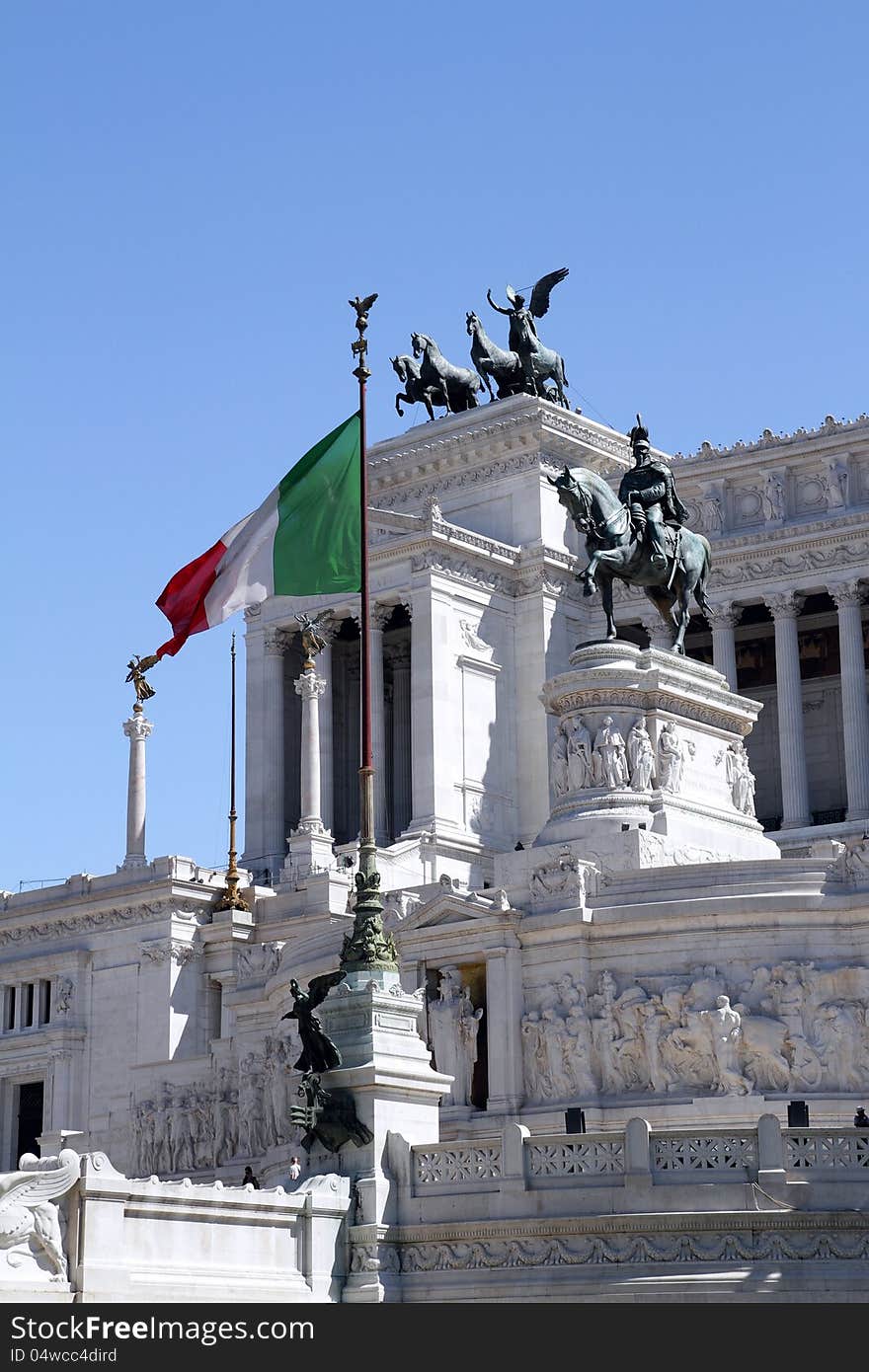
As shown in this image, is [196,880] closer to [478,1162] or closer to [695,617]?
[695,617]

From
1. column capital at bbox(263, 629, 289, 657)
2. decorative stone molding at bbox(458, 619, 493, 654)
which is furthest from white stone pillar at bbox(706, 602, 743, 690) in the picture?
column capital at bbox(263, 629, 289, 657)

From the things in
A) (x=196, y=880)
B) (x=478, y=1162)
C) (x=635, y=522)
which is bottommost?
(x=478, y=1162)

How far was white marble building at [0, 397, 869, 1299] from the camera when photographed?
31922 millimetres

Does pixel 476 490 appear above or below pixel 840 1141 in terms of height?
above

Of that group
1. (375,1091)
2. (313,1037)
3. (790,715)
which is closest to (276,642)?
(790,715)

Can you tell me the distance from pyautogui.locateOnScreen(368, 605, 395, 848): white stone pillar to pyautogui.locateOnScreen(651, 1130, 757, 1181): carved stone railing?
43.1 metres

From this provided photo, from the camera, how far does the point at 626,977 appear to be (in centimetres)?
4609

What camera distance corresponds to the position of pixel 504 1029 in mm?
46500

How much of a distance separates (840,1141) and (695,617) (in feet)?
170

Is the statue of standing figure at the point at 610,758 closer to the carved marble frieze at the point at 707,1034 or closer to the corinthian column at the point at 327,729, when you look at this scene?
the carved marble frieze at the point at 707,1034

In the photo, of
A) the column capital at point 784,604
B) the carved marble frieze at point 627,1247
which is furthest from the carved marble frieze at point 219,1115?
the column capital at point 784,604
